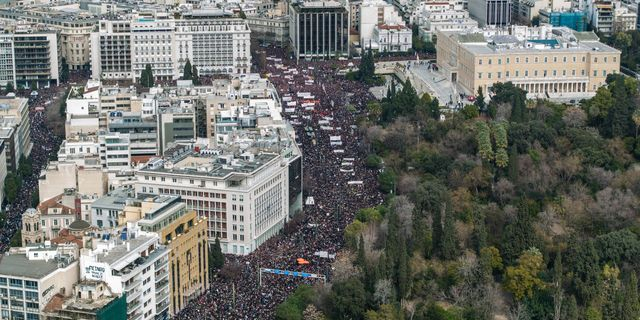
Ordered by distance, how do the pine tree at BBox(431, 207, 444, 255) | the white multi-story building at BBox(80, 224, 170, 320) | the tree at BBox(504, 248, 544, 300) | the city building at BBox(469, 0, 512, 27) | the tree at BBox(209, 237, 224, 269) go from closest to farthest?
the white multi-story building at BBox(80, 224, 170, 320), the tree at BBox(504, 248, 544, 300), the pine tree at BBox(431, 207, 444, 255), the tree at BBox(209, 237, 224, 269), the city building at BBox(469, 0, 512, 27)

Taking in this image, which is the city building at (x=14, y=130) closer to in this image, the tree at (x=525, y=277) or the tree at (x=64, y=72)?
the tree at (x=64, y=72)

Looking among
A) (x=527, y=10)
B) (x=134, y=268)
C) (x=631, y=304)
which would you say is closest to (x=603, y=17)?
(x=527, y=10)

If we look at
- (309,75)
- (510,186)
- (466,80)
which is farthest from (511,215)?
(309,75)

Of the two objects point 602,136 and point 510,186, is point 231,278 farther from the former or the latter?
point 602,136

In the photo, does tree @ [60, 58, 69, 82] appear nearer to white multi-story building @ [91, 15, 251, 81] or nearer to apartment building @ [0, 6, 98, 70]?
apartment building @ [0, 6, 98, 70]

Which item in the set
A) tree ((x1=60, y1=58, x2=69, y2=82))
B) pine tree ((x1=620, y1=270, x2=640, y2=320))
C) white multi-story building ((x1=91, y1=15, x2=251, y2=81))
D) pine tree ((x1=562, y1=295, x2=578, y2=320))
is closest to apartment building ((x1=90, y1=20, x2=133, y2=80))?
white multi-story building ((x1=91, y1=15, x2=251, y2=81))

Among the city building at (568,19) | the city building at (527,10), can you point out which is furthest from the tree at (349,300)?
the city building at (527,10)
